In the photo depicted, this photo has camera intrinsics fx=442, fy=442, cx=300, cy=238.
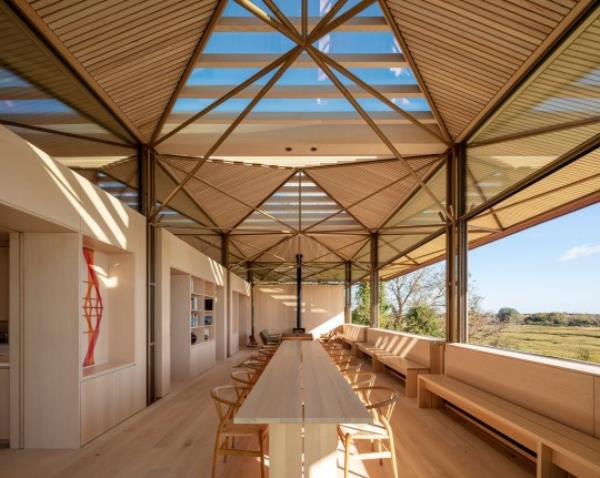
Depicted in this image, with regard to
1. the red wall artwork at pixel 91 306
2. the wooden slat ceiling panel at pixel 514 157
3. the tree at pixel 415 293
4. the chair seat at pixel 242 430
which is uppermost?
the wooden slat ceiling panel at pixel 514 157

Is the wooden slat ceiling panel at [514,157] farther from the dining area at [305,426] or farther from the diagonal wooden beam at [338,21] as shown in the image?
the dining area at [305,426]

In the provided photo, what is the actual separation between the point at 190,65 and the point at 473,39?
130 inches

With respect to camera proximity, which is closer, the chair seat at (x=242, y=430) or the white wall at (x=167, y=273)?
the chair seat at (x=242, y=430)

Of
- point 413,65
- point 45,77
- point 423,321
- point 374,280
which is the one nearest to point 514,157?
point 413,65

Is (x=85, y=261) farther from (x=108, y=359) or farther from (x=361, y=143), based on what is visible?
(x=361, y=143)

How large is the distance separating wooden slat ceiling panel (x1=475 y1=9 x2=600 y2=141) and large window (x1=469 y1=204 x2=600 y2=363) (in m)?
17.9

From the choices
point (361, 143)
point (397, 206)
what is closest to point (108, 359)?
point (361, 143)

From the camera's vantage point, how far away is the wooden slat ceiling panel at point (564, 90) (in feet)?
12.5

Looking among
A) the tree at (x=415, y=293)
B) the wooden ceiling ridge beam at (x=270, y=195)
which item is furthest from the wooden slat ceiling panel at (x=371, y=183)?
the tree at (x=415, y=293)

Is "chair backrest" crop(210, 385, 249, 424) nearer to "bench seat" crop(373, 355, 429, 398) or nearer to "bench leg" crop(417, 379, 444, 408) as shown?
"bench leg" crop(417, 379, 444, 408)

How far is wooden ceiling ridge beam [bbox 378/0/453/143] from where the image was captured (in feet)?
15.8

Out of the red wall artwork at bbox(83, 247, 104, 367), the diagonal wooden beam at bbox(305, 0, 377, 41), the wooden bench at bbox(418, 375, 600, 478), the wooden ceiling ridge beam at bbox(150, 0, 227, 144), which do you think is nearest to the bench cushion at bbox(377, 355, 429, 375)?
the wooden bench at bbox(418, 375, 600, 478)

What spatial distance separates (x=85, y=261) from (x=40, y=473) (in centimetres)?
252

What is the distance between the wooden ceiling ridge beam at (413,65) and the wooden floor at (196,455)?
13.6 ft
